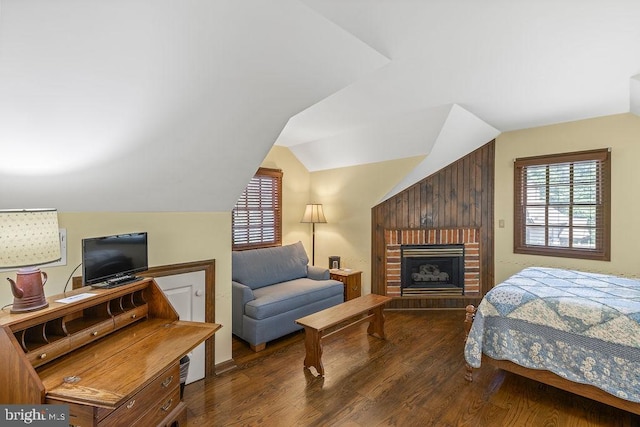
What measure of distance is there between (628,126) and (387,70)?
3.03 metres

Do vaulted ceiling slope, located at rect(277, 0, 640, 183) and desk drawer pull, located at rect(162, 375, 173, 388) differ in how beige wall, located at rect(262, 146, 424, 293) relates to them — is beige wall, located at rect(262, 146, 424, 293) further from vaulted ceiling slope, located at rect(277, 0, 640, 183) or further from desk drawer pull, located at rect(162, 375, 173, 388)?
desk drawer pull, located at rect(162, 375, 173, 388)

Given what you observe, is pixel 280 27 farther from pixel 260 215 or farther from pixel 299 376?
pixel 260 215

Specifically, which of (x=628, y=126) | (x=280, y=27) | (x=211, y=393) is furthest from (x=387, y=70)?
(x=628, y=126)

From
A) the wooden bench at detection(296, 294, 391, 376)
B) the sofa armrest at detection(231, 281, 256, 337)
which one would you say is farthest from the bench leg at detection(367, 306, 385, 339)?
the sofa armrest at detection(231, 281, 256, 337)

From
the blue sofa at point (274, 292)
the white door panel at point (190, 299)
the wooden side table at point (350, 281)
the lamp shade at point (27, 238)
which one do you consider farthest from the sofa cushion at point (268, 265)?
the lamp shade at point (27, 238)

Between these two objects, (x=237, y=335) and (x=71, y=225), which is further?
(x=237, y=335)

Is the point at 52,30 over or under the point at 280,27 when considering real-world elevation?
under

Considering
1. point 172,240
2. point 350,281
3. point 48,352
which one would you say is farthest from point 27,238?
point 350,281

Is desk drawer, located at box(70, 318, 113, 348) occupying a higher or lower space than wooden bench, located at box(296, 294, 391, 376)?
higher

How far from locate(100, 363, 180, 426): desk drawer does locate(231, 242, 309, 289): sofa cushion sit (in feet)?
5.94

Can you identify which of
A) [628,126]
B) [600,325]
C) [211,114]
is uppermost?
[628,126]

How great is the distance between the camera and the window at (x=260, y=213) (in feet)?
14.2

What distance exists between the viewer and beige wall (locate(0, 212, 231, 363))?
1.94 m

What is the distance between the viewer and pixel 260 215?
4.59 meters
